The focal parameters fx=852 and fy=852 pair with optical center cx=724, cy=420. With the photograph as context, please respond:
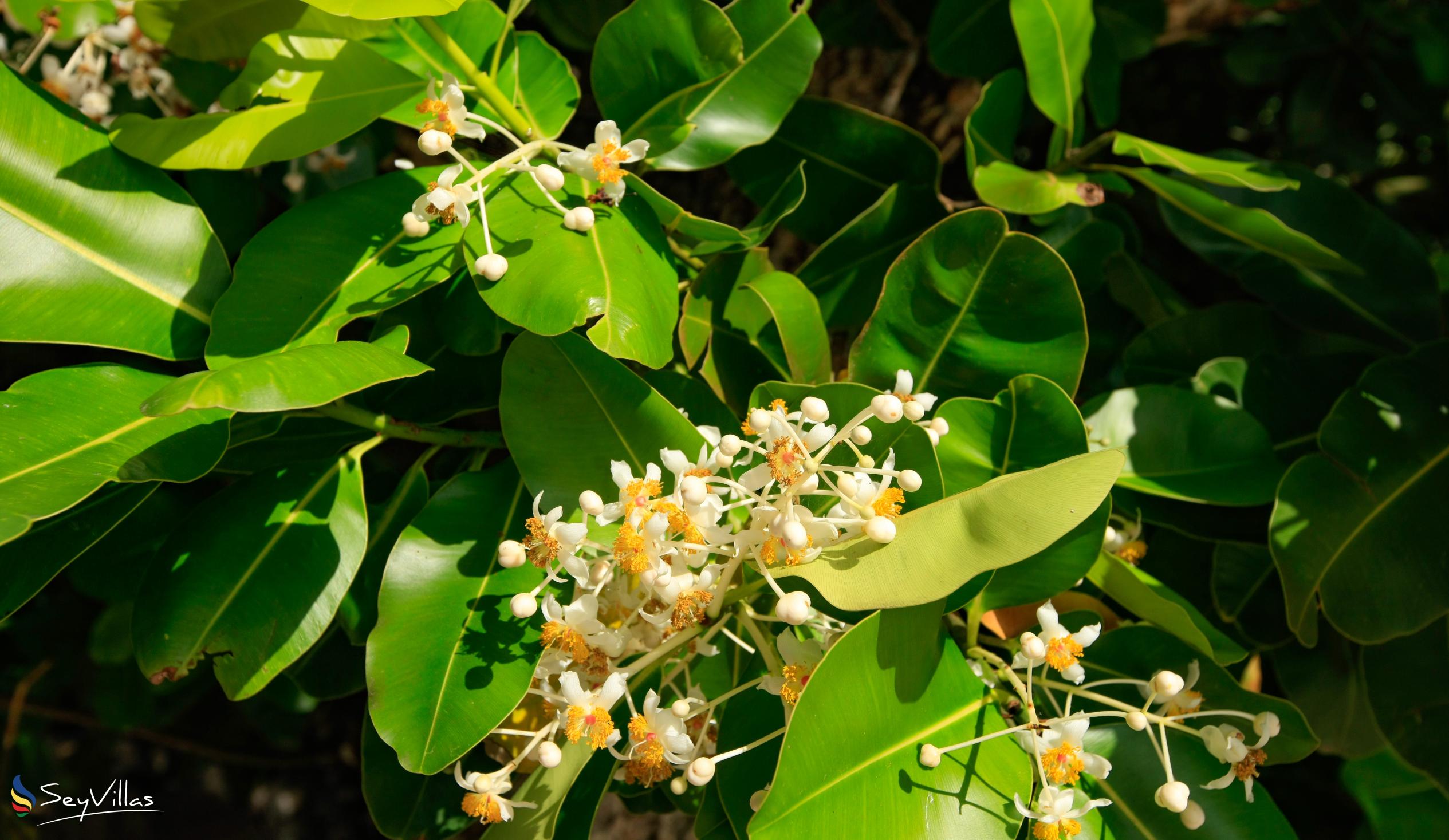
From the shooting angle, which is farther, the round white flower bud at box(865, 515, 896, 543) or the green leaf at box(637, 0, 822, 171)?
the green leaf at box(637, 0, 822, 171)

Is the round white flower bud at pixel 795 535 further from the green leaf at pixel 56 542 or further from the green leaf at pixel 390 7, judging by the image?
the green leaf at pixel 56 542

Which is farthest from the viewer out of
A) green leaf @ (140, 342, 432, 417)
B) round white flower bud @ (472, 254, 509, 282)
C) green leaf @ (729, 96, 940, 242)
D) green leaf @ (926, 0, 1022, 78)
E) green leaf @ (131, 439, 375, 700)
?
green leaf @ (926, 0, 1022, 78)

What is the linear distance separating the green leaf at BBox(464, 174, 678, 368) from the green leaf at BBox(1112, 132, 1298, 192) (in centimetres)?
78

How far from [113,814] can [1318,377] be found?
366 cm

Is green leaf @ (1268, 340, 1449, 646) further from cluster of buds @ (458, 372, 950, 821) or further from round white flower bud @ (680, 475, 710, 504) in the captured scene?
round white flower bud @ (680, 475, 710, 504)

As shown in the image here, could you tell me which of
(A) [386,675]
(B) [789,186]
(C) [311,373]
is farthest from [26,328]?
(B) [789,186]

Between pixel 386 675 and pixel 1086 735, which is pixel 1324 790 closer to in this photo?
pixel 1086 735

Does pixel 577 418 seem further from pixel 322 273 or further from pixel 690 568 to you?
pixel 322 273

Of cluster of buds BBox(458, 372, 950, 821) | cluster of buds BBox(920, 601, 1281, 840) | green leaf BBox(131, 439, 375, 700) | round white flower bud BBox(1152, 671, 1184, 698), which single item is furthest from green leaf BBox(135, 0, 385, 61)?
round white flower bud BBox(1152, 671, 1184, 698)

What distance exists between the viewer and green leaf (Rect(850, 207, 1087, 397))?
113cm

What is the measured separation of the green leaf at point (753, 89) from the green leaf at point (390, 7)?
0.36 metres

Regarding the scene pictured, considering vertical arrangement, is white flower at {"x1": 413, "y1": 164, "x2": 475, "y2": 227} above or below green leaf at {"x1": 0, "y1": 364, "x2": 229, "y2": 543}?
above

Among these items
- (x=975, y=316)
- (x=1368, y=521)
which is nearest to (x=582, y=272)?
(x=975, y=316)

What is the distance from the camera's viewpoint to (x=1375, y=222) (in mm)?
1589
